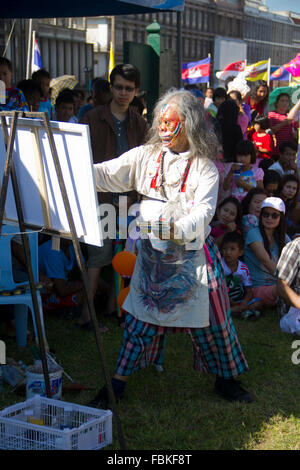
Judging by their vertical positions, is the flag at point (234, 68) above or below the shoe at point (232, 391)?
above

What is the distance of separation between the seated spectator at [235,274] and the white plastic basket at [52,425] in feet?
8.41

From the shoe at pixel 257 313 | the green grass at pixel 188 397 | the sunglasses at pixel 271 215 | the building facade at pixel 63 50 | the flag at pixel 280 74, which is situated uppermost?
the building facade at pixel 63 50

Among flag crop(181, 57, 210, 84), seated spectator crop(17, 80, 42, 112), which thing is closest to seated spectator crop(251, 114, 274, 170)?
seated spectator crop(17, 80, 42, 112)

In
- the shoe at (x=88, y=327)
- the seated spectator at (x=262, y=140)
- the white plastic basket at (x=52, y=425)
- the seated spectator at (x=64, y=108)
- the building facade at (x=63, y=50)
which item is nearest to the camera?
the white plastic basket at (x=52, y=425)

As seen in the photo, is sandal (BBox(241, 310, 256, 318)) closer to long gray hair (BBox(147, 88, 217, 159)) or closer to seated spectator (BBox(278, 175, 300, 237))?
seated spectator (BBox(278, 175, 300, 237))

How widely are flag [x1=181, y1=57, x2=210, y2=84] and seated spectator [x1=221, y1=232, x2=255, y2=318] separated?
1328cm

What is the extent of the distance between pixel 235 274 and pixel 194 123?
2469mm

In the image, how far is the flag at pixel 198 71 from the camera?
1800cm

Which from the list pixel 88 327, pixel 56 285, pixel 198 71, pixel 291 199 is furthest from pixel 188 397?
pixel 198 71

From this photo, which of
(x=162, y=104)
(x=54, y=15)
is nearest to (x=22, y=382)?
(x=162, y=104)

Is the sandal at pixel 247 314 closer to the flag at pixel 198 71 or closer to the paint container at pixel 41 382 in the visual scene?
the paint container at pixel 41 382

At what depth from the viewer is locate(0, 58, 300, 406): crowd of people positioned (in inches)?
128

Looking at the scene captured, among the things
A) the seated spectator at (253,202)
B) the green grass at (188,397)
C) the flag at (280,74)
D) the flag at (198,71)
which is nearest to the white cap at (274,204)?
the seated spectator at (253,202)

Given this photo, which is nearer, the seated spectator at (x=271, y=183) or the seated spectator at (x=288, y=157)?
the seated spectator at (x=271, y=183)
